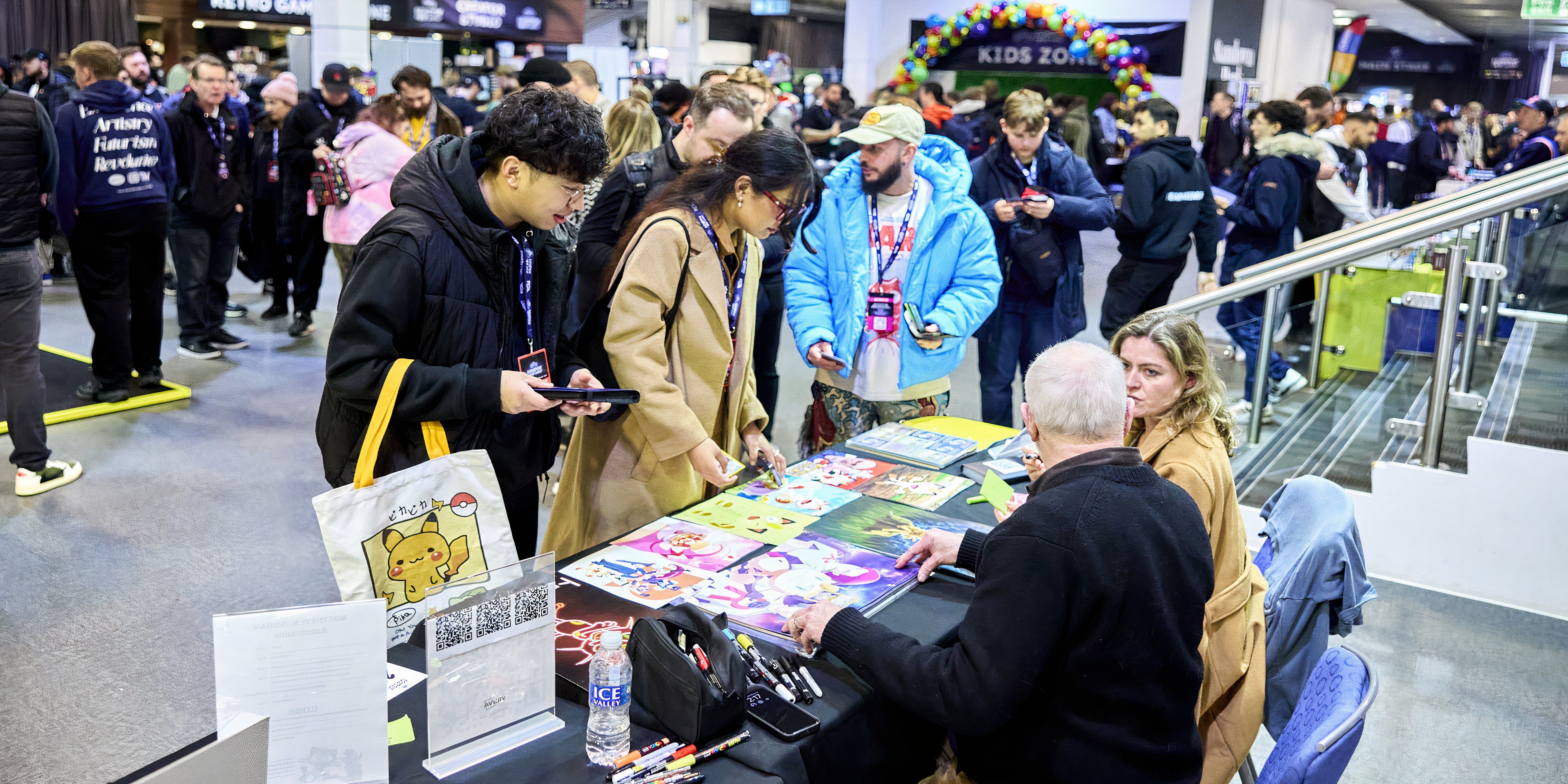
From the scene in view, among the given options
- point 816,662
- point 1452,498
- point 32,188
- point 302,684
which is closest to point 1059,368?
point 816,662

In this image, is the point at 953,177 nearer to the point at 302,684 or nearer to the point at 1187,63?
the point at 302,684

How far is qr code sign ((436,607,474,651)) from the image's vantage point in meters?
1.40

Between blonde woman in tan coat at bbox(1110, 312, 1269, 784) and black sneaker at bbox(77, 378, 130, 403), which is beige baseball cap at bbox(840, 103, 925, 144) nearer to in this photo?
blonde woman in tan coat at bbox(1110, 312, 1269, 784)

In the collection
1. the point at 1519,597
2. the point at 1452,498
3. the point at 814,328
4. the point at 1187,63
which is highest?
the point at 1187,63

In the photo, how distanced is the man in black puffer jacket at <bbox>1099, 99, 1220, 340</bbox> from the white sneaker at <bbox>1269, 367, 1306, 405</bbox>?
2.92 feet

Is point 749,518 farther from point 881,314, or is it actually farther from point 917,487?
point 881,314

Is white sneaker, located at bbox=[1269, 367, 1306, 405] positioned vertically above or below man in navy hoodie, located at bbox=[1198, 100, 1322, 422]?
below

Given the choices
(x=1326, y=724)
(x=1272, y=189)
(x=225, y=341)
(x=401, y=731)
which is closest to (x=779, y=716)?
(x=401, y=731)

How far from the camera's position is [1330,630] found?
87.7 inches

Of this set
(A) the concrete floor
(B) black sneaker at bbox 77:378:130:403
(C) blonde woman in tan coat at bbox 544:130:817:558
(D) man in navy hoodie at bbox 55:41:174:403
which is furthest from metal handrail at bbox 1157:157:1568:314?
(B) black sneaker at bbox 77:378:130:403

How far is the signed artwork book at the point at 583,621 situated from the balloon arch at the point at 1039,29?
12204 mm

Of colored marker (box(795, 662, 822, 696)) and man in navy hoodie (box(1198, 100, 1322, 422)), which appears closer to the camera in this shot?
colored marker (box(795, 662, 822, 696))

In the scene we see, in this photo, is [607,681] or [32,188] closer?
[607,681]

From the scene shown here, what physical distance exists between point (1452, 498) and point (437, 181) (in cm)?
341
